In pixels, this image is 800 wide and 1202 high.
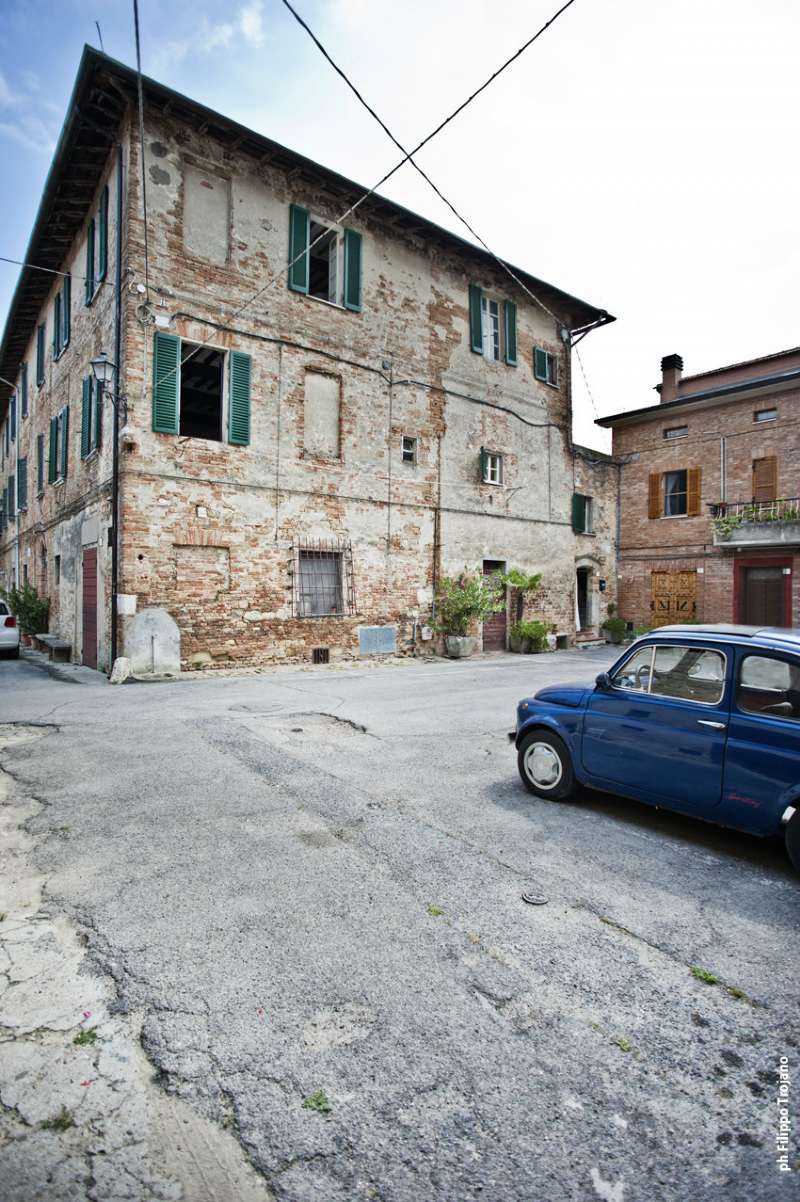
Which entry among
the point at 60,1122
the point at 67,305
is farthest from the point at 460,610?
the point at 60,1122

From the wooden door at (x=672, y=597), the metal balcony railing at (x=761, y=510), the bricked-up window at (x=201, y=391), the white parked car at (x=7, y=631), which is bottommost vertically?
the white parked car at (x=7, y=631)

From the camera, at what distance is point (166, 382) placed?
11602mm

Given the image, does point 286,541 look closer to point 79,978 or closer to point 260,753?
point 260,753

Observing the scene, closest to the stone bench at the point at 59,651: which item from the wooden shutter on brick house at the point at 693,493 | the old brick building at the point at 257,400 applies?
the old brick building at the point at 257,400

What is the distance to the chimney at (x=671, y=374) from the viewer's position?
2298 centimetres

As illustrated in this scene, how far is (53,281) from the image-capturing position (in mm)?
16922

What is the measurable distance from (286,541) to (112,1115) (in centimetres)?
1175

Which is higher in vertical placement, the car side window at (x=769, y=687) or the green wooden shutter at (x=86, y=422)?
the green wooden shutter at (x=86, y=422)

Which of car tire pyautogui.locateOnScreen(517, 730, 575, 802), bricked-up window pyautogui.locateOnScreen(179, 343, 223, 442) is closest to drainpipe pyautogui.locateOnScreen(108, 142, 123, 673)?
bricked-up window pyautogui.locateOnScreen(179, 343, 223, 442)

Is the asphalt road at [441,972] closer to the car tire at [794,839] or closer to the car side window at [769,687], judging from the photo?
the car tire at [794,839]

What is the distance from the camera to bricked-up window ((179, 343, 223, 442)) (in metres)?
13.3

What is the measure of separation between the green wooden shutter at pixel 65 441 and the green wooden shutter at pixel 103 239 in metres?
3.90

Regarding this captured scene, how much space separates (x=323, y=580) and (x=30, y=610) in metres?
8.97

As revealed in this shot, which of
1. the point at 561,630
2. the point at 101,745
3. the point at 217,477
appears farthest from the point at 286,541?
the point at 561,630
